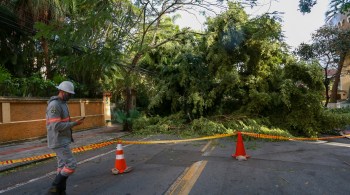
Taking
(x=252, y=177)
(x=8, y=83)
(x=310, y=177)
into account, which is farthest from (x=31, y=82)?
(x=310, y=177)

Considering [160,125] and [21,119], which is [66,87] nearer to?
[21,119]

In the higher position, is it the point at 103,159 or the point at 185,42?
the point at 185,42

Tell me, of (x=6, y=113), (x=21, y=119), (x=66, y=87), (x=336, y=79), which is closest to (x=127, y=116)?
(x=21, y=119)

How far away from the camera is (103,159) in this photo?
8.06 m

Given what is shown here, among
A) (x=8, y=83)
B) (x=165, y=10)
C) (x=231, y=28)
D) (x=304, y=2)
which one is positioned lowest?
(x=8, y=83)

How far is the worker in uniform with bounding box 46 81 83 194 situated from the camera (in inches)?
181

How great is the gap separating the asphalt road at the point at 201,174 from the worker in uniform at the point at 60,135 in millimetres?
530

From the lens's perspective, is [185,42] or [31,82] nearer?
[31,82]

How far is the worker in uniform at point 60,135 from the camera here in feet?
15.1

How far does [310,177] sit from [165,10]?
11.2 metres

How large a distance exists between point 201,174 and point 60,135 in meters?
2.87

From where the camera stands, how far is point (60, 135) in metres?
4.68

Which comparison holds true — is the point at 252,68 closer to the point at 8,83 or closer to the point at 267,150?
the point at 267,150

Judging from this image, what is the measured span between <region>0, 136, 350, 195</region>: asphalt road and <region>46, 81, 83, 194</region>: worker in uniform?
0.53m
